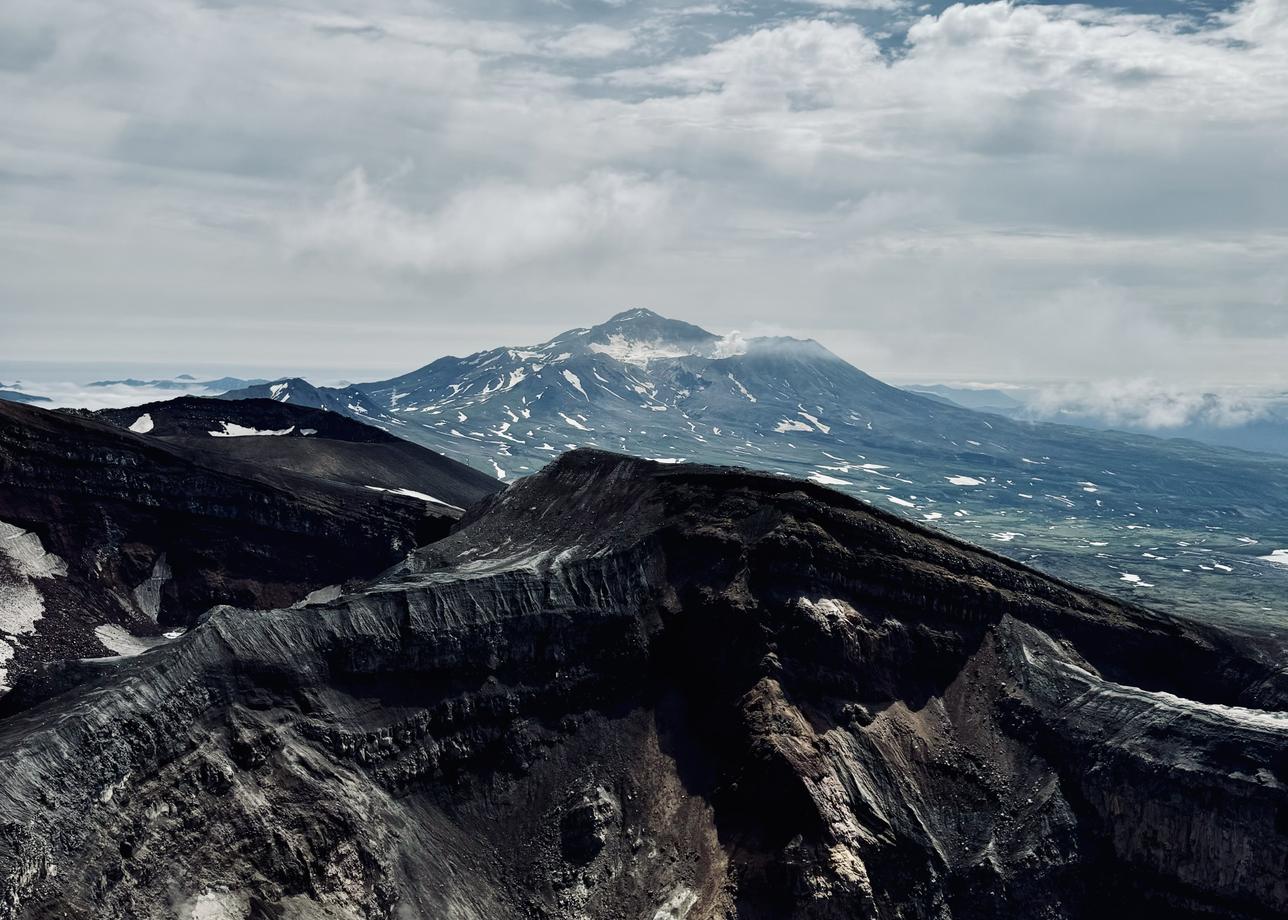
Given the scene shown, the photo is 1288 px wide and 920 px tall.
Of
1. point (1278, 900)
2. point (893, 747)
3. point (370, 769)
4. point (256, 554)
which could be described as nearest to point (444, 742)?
point (370, 769)

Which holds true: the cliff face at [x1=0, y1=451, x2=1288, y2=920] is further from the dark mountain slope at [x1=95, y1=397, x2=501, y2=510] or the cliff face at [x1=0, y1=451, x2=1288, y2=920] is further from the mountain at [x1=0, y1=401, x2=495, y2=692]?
the dark mountain slope at [x1=95, y1=397, x2=501, y2=510]

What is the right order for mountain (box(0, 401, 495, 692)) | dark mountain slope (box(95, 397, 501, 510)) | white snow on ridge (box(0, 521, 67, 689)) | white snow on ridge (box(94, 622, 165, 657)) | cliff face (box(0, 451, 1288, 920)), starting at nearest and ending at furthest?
cliff face (box(0, 451, 1288, 920)), white snow on ridge (box(0, 521, 67, 689)), white snow on ridge (box(94, 622, 165, 657)), mountain (box(0, 401, 495, 692)), dark mountain slope (box(95, 397, 501, 510))

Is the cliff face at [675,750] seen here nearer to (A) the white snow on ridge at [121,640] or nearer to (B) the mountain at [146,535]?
(A) the white snow on ridge at [121,640]

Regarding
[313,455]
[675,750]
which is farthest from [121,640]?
[313,455]

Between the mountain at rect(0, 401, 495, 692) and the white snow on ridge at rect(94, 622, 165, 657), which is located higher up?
the mountain at rect(0, 401, 495, 692)

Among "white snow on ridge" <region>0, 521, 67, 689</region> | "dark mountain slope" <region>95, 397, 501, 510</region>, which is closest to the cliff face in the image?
"white snow on ridge" <region>0, 521, 67, 689</region>

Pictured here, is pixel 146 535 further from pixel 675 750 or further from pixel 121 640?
pixel 675 750
